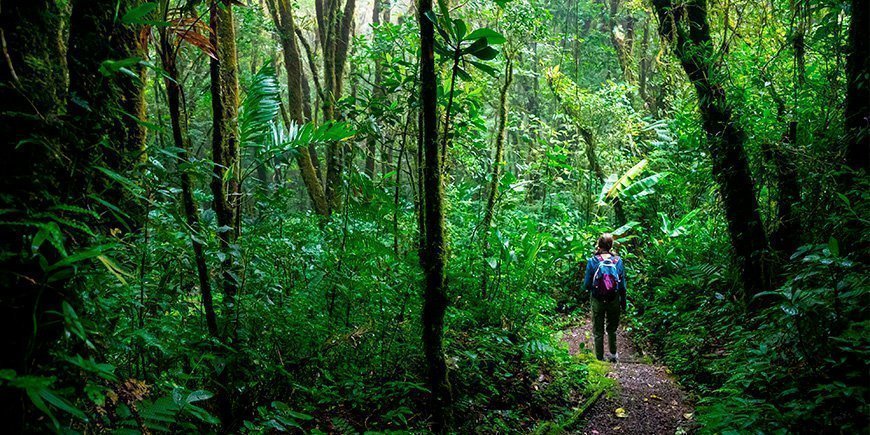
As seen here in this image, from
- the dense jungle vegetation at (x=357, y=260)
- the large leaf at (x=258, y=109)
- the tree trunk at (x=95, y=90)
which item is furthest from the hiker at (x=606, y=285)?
the tree trunk at (x=95, y=90)

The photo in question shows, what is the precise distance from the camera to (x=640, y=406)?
215 inches

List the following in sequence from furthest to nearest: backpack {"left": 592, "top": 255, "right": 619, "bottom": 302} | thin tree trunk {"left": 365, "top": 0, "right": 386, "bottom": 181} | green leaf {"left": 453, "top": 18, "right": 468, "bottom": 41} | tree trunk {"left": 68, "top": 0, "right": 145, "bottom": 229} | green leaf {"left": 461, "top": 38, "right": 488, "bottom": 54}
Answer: backpack {"left": 592, "top": 255, "right": 619, "bottom": 302}, thin tree trunk {"left": 365, "top": 0, "right": 386, "bottom": 181}, green leaf {"left": 461, "top": 38, "right": 488, "bottom": 54}, green leaf {"left": 453, "top": 18, "right": 468, "bottom": 41}, tree trunk {"left": 68, "top": 0, "right": 145, "bottom": 229}

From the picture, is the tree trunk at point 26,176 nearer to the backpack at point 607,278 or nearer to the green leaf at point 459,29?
the green leaf at point 459,29

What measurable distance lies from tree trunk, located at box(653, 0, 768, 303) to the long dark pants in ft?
5.34

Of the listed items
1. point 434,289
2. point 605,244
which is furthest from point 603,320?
point 434,289

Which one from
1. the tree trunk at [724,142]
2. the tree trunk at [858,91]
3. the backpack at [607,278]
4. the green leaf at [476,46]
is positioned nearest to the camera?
the green leaf at [476,46]

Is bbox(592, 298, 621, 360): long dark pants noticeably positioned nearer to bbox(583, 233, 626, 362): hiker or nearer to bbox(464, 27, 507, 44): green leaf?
bbox(583, 233, 626, 362): hiker

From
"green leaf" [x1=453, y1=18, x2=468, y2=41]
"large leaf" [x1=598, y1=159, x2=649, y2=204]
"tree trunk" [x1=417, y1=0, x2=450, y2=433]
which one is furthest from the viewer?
"large leaf" [x1=598, y1=159, x2=649, y2=204]

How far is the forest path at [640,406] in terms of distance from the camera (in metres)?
4.98

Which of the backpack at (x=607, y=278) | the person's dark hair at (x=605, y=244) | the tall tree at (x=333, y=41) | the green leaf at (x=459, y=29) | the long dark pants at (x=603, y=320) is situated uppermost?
the tall tree at (x=333, y=41)

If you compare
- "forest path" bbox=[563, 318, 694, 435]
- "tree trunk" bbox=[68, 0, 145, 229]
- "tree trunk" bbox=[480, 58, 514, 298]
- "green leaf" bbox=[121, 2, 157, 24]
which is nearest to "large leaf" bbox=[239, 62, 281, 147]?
"tree trunk" bbox=[68, 0, 145, 229]

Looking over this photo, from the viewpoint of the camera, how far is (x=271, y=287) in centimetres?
403

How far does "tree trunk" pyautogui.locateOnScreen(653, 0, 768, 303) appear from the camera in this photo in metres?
5.98

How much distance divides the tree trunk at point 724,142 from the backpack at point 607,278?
4.89 ft
